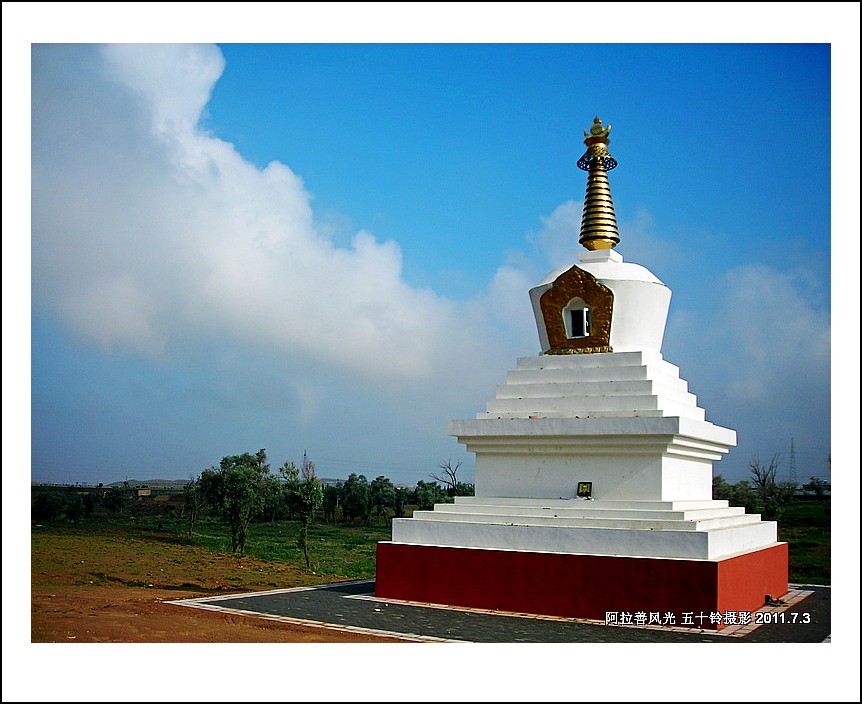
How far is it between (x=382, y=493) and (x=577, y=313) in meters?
22.1

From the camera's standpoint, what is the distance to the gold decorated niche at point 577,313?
1172 centimetres

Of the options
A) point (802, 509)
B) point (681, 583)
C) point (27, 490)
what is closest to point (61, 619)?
point (27, 490)

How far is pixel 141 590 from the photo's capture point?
12055mm

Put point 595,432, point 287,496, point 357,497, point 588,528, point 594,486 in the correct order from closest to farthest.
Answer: point 588,528 → point 595,432 → point 594,486 → point 287,496 → point 357,497

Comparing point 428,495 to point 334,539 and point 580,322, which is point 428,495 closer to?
point 334,539

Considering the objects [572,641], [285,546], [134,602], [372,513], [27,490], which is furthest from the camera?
[372,513]

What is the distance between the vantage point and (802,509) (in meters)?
23.7

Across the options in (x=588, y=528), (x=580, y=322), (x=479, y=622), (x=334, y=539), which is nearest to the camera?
(x=479, y=622)

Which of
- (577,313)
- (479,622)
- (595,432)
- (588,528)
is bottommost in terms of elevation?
(479,622)

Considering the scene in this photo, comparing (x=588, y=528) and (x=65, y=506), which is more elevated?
(x=588, y=528)

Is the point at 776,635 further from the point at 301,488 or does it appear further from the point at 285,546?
the point at 285,546

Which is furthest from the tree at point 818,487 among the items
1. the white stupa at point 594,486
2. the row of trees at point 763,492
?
the white stupa at point 594,486

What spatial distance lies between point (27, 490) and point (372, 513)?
2551 centimetres

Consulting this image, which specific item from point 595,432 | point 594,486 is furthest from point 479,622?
point 595,432
